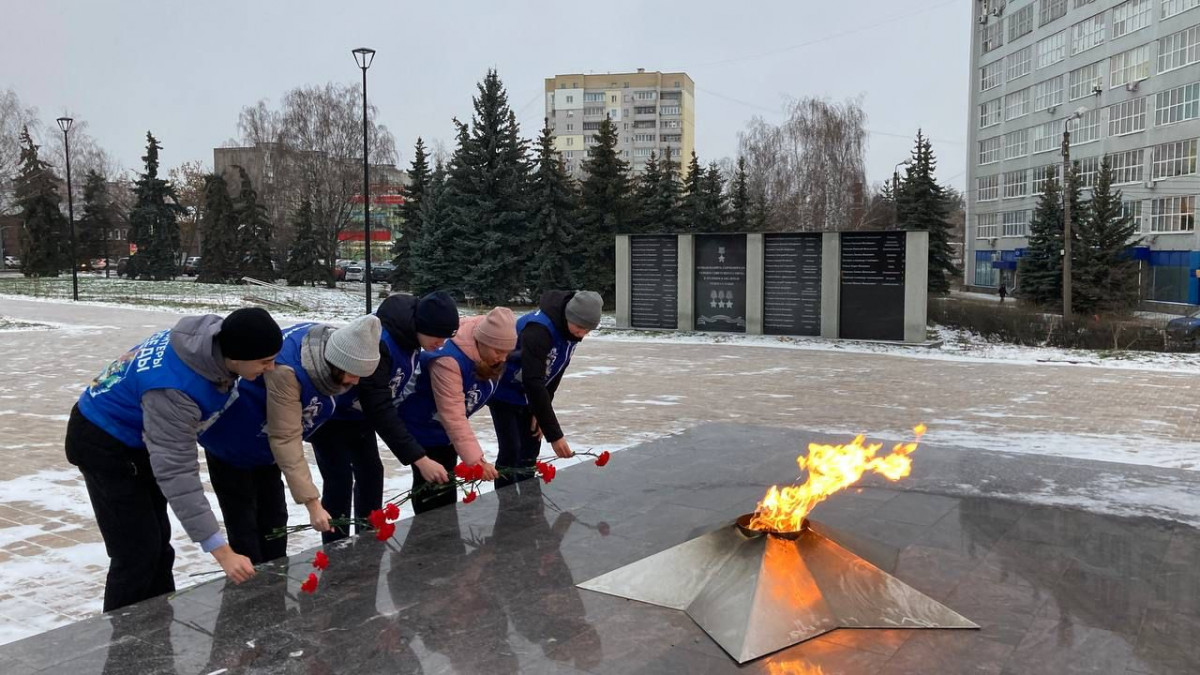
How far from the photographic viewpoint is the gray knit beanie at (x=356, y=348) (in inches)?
129

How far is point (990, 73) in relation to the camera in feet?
167

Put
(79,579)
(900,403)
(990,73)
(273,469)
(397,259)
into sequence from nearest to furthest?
1. (273,469)
2. (79,579)
3. (900,403)
4. (397,259)
5. (990,73)

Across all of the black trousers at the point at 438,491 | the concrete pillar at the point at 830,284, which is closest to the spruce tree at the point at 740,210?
the concrete pillar at the point at 830,284

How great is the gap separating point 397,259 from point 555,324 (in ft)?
96.9

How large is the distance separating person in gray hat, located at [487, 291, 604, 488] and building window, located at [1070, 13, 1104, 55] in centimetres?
4321

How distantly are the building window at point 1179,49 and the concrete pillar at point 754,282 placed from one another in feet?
85.0

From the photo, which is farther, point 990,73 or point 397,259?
point 990,73

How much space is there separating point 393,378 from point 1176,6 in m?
40.0

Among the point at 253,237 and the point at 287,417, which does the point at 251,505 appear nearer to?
the point at 287,417

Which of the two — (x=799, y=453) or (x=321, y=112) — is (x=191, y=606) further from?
(x=321, y=112)

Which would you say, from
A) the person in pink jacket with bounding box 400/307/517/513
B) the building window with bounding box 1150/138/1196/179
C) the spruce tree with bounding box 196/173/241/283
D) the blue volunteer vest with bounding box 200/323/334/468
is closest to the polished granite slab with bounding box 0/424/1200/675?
the person in pink jacket with bounding box 400/307/517/513

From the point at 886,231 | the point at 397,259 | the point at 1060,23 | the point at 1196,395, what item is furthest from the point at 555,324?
the point at 1060,23

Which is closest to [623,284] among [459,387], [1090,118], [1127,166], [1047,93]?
[459,387]

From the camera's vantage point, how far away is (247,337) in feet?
9.30
